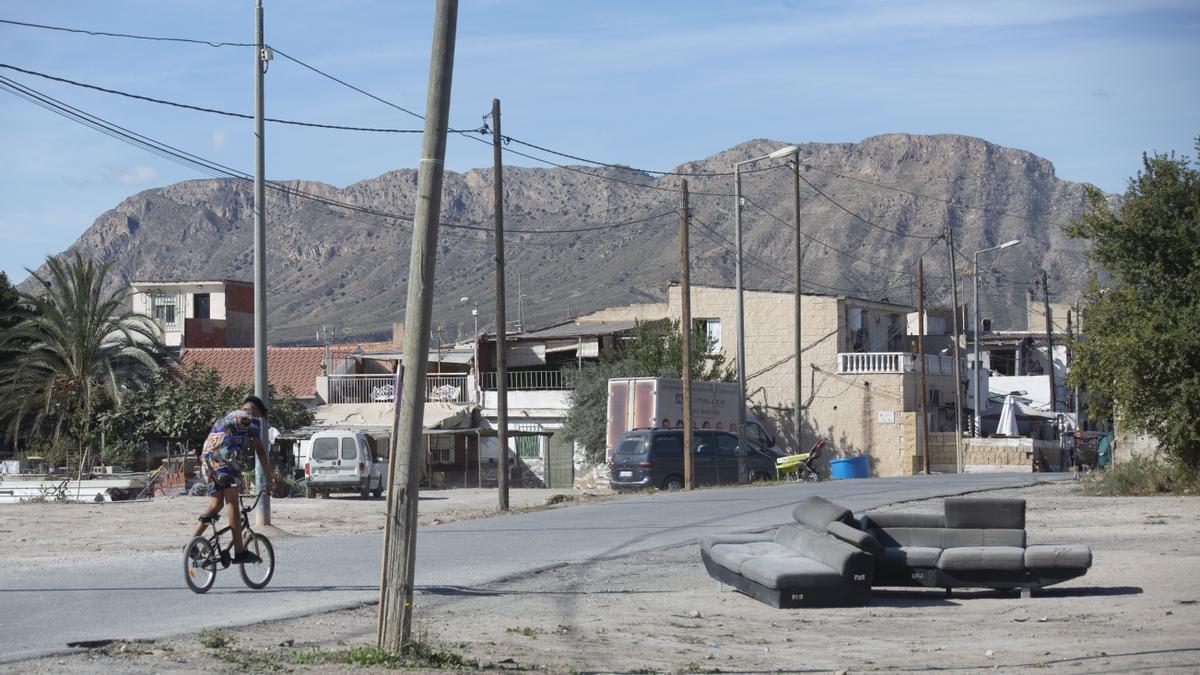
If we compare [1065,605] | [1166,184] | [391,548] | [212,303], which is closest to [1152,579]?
[1065,605]

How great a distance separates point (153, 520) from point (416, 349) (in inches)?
726

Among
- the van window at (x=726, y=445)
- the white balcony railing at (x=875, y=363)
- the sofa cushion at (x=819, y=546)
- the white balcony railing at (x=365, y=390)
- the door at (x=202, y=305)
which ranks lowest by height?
the sofa cushion at (x=819, y=546)

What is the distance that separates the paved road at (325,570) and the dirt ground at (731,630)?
0.69m

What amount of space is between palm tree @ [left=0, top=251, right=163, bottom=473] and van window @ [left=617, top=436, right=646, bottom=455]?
1854 centimetres

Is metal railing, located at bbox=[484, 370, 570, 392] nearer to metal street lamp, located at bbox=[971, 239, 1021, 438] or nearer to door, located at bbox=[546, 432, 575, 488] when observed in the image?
door, located at bbox=[546, 432, 575, 488]

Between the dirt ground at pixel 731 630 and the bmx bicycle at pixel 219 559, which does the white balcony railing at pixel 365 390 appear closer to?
the dirt ground at pixel 731 630

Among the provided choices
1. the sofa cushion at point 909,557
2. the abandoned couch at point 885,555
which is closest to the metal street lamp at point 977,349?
the abandoned couch at point 885,555

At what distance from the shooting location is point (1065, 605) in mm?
13055

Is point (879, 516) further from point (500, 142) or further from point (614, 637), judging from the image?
point (500, 142)

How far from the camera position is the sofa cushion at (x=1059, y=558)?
526 inches

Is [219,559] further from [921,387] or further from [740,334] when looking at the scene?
[921,387]

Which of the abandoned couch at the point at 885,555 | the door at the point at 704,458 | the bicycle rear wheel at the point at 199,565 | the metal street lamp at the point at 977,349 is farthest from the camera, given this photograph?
the metal street lamp at the point at 977,349

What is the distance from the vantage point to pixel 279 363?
210 feet

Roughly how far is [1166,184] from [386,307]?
175523 mm
